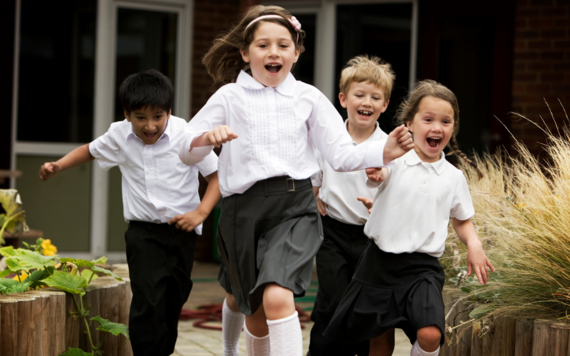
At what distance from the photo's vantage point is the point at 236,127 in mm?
2994

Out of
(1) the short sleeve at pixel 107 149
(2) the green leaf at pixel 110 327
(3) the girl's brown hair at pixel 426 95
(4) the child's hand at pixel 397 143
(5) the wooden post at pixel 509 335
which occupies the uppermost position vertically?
(3) the girl's brown hair at pixel 426 95

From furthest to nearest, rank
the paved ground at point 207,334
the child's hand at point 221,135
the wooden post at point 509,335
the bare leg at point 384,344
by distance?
the paved ground at point 207,334 < the bare leg at point 384,344 < the wooden post at point 509,335 < the child's hand at point 221,135

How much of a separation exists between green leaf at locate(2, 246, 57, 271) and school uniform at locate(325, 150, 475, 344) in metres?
1.36

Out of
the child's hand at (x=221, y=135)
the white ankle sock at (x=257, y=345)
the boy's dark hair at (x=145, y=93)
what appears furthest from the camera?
the boy's dark hair at (x=145, y=93)

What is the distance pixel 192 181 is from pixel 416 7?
14.7 ft

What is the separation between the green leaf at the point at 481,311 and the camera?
3.11 meters

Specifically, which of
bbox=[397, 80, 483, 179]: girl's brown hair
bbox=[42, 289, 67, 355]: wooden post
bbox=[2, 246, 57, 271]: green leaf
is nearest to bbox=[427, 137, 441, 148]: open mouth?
bbox=[397, 80, 483, 179]: girl's brown hair

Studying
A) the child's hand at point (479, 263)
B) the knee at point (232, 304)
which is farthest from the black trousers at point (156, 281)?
the child's hand at point (479, 263)

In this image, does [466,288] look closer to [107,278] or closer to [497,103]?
[107,278]

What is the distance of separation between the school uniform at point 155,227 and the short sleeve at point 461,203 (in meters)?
1.17

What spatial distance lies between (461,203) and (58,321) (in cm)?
179

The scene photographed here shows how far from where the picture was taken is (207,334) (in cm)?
468

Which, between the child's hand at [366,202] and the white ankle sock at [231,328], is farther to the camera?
the white ankle sock at [231,328]

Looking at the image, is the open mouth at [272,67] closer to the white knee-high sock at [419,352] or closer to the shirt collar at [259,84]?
the shirt collar at [259,84]
